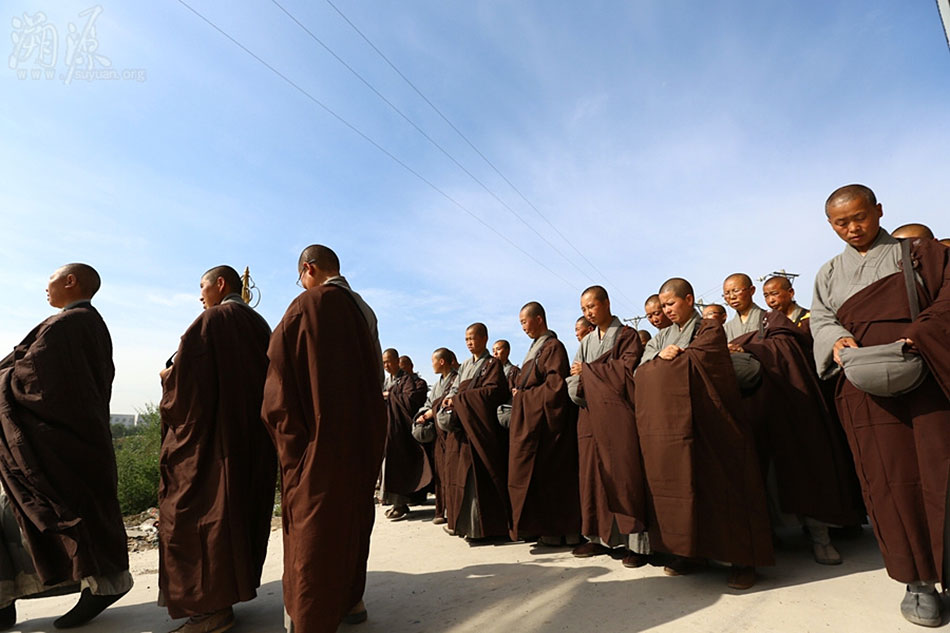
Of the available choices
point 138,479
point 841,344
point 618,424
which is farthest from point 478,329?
point 138,479

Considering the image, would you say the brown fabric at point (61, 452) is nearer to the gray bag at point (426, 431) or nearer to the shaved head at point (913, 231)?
the gray bag at point (426, 431)

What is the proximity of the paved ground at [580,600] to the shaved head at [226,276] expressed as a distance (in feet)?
7.03

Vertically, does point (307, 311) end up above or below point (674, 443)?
above

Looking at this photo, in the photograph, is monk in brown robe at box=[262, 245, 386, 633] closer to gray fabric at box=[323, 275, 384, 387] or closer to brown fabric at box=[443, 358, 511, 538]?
gray fabric at box=[323, 275, 384, 387]

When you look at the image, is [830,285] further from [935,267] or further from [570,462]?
[570,462]

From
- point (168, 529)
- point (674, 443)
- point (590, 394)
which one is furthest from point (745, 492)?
point (168, 529)

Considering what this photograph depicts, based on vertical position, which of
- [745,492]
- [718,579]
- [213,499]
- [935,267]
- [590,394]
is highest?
[935,267]

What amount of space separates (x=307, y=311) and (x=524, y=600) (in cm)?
223

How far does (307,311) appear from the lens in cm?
293

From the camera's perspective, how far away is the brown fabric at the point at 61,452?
323cm

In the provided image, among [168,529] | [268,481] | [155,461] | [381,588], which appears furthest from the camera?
[155,461]

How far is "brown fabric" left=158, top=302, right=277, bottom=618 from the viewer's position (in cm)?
305

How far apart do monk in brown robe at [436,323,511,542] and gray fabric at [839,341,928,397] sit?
3.17m

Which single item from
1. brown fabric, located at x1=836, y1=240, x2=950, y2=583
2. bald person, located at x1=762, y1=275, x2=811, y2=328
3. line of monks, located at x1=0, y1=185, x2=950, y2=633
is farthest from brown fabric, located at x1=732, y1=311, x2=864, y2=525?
brown fabric, located at x1=836, y1=240, x2=950, y2=583
